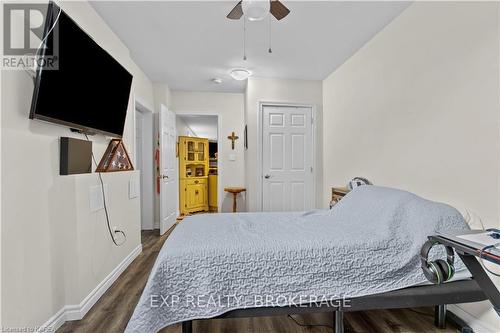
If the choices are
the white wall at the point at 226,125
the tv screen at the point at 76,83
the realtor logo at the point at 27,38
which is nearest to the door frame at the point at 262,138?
the white wall at the point at 226,125

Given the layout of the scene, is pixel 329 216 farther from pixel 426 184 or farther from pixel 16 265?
pixel 16 265

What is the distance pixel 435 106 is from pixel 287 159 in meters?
2.21

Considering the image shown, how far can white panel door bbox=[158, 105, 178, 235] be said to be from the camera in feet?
12.1

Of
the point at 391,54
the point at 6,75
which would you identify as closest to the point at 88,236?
the point at 6,75

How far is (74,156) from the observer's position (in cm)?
171

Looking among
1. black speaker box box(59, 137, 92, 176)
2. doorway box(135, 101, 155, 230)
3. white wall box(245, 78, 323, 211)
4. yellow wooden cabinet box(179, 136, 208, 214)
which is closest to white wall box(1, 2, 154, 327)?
black speaker box box(59, 137, 92, 176)

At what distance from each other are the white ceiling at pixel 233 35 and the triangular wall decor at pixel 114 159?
1.18 metres

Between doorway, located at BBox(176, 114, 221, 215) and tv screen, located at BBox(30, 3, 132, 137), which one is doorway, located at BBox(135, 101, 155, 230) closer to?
doorway, located at BBox(176, 114, 221, 215)

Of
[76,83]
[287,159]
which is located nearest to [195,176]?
[287,159]

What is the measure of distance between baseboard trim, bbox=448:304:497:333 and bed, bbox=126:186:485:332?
329mm

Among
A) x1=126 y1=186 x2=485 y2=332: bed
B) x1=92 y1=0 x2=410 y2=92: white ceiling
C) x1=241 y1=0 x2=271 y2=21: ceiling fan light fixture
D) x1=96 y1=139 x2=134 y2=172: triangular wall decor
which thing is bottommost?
x1=126 y1=186 x2=485 y2=332: bed

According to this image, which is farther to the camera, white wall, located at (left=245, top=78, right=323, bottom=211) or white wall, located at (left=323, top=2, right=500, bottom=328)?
white wall, located at (left=245, top=78, right=323, bottom=211)

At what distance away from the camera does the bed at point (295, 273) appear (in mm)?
1252

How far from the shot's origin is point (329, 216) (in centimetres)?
199
